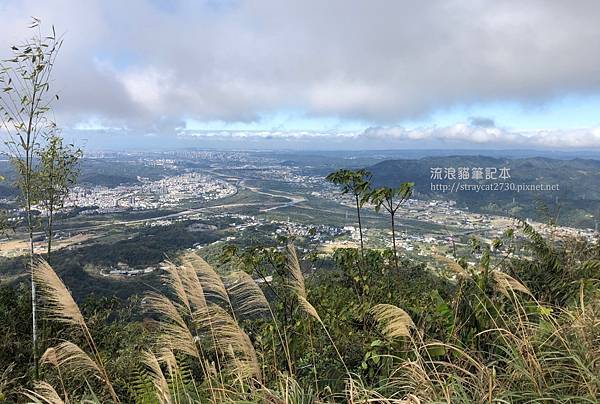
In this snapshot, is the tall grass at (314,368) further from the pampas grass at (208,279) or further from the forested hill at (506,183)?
the forested hill at (506,183)

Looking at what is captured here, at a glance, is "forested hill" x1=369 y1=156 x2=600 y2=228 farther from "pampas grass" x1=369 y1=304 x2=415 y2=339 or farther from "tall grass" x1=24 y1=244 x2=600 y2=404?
"pampas grass" x1=369 y1=304 x2=415 y2=339

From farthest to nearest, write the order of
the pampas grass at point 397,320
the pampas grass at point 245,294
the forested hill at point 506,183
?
the forested hill at point 506,183 < the pampas grass at point 245,294 < the pampas grass at point 397,320

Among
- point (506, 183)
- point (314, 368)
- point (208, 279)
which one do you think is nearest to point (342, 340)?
point (314, 368)

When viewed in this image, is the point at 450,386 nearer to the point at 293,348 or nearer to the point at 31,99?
the point at 293,348

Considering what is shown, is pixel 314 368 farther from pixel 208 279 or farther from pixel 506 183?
pixel 506 183

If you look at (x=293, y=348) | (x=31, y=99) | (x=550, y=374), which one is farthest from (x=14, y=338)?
(x=550, y=374)

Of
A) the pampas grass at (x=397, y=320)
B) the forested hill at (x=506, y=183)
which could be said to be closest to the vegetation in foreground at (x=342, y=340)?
the pampas grass at (x=397, y=320)

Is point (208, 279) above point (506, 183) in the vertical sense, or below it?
above

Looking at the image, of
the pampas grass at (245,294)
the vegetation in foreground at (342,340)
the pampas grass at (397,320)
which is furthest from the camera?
the pampas grass at (245,294)
